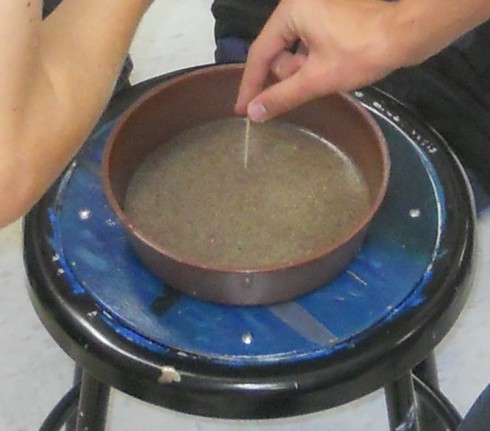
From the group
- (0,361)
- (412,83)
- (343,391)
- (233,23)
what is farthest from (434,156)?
(0,361)

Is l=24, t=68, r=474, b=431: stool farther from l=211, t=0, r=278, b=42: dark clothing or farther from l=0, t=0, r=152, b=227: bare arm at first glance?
l=211, t=0, r=278, b=42: dark clothing

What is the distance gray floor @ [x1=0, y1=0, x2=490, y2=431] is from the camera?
113 cm

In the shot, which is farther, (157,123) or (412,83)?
(412,83)

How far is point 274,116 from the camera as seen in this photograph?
71 centimetres

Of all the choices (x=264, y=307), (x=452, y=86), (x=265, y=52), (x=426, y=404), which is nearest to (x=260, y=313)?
(x=264, y=307)

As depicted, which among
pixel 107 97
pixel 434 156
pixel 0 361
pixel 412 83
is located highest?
pixel 107 97

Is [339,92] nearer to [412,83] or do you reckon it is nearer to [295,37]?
[295,37]

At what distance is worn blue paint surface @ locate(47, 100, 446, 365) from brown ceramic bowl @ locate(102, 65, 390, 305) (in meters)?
0.01

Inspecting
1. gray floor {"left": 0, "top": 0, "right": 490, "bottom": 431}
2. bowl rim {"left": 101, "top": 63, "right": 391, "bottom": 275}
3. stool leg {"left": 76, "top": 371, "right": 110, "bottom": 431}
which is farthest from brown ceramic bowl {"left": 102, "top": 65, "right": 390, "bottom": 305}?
gray floor {"left": 0, "top": 0, "right": 490, "bottom": 431}

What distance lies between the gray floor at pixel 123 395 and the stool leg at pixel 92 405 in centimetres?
31

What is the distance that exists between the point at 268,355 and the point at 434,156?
10.0 inches

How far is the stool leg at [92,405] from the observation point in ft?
2.72

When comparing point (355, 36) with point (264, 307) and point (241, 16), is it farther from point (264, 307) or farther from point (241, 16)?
point (241, 16)

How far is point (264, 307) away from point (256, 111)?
163 millimetres
